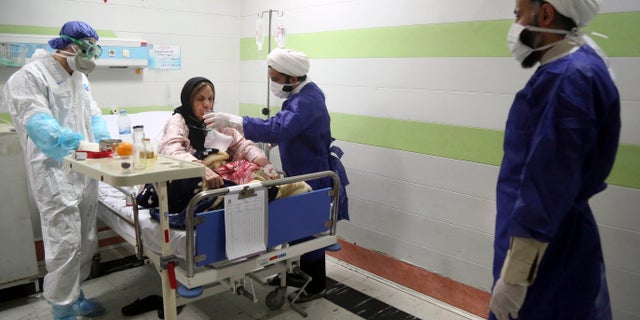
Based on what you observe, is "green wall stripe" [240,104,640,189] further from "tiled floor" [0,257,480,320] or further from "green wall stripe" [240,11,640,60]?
"tiled floor" [0,257,480,320]

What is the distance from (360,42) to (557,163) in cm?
229

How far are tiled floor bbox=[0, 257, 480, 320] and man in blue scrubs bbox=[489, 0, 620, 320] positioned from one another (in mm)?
1513

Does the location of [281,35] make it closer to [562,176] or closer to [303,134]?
[303,134]

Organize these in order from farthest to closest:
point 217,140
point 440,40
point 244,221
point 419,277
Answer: point 419,277, point 440,40, point 217,140, point 244,221

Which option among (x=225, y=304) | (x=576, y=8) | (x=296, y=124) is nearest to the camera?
(x=576, y=8)

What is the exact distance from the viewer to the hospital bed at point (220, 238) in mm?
1981

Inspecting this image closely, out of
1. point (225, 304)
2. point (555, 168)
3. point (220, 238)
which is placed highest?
point (555, 168)

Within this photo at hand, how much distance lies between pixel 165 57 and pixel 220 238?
2595 millimetres

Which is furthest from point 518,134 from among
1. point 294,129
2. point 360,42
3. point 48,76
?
point 48,76

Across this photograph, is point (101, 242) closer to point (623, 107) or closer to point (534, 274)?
point (534, 274)

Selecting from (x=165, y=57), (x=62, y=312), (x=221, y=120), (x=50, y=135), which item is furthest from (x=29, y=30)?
(x=62, y=312)

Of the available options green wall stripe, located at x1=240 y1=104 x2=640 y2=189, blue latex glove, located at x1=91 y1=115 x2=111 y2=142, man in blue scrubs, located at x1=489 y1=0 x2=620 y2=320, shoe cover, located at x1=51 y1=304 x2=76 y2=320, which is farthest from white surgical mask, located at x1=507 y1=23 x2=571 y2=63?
shoe cover, located at x1=51 y1=304 x2=76 y2=320

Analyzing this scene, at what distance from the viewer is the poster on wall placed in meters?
3.91

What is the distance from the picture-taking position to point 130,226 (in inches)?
99.1
